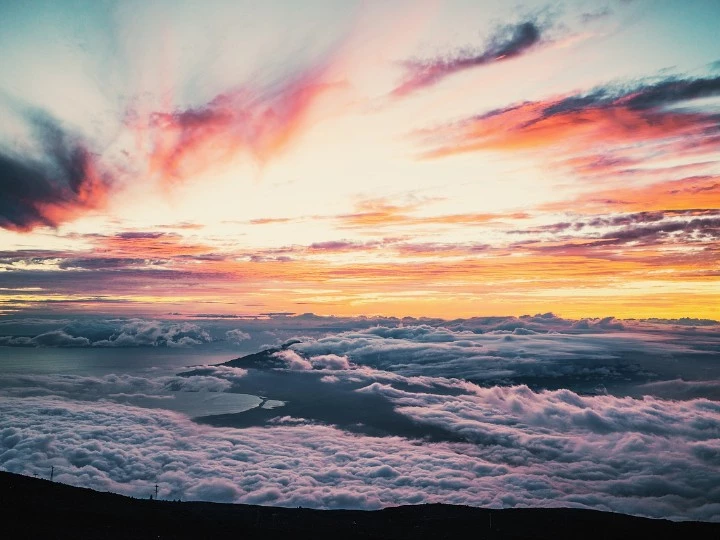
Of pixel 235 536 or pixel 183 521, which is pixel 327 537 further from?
pixel 183 521

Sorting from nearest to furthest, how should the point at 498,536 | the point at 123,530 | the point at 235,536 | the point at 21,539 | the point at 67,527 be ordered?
the point at 21,539 → the point at 67,527 → the point at 123,530 → the point at 235,536 → the point at 498,536

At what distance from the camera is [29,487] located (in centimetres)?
17475

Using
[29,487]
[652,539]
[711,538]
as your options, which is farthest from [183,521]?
[711,538]

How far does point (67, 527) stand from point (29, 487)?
61.4m

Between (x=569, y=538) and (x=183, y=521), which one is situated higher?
(x=183, y=521)

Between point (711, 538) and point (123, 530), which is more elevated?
point (123, 530)

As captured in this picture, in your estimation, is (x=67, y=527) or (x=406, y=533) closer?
(x=67, y=527)

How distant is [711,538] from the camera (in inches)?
7746

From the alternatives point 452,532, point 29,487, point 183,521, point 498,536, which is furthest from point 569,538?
point 29,487

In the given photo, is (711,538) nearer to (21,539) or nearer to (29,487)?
(21,539)

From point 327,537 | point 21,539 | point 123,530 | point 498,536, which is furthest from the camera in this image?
point 498,536

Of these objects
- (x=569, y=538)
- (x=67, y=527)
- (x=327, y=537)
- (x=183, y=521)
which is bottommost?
(x=569, y=538)

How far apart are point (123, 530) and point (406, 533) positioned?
376 feet

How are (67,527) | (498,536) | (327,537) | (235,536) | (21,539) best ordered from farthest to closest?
(498,536)
(327,537)
(235,536)
(67,527)
(21,539)
